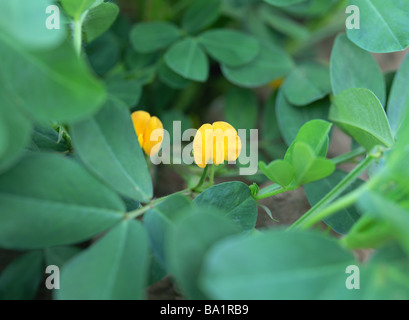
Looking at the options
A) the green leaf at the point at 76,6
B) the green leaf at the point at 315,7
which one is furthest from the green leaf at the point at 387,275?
the green leaf at the point at 315,7

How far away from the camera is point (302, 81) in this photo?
90 centimetres

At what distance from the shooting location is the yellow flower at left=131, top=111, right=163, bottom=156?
644mm

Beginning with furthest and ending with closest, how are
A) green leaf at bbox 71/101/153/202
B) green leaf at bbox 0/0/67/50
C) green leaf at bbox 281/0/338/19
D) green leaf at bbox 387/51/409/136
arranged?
1. green leaf at bbox 281/0/338/19
2. green leaf at bbox 387/51/409/136
3. green leaf at bbox 71/101/153/202
4. green leaf at bbox 0/0/67/50

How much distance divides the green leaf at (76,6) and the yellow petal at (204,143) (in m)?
0.21

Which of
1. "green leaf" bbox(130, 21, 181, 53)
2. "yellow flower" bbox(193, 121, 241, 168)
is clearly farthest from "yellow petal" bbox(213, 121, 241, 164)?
"green leaf" bbox(130, 21, 181, 53)

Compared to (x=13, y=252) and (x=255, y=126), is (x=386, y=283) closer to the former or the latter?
(x=13, y=252)

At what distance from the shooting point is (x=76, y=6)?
562 millimetres

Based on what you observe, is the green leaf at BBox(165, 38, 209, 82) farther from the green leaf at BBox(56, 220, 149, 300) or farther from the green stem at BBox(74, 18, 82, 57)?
the green leaf at BBox(56, 220, 149, 300)

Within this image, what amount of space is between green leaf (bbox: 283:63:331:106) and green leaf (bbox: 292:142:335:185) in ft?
1.09

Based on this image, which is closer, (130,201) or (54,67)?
(54,67)

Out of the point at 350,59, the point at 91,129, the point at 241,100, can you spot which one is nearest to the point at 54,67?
the point at 91,129

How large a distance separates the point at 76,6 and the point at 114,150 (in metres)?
0.19

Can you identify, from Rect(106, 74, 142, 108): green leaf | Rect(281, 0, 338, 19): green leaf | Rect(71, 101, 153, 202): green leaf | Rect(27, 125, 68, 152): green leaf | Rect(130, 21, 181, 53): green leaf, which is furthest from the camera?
Rect(281, 0, 338, 19): green leaf
